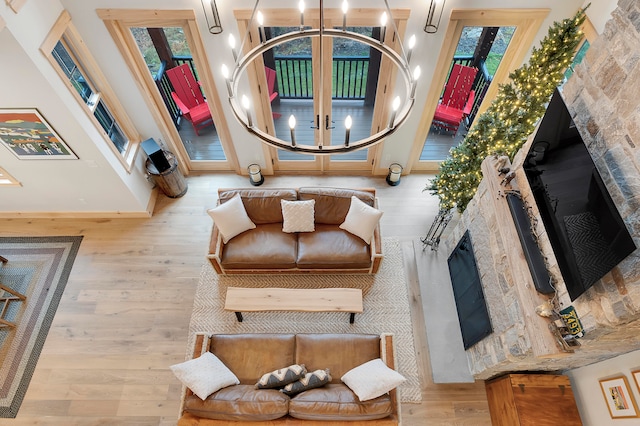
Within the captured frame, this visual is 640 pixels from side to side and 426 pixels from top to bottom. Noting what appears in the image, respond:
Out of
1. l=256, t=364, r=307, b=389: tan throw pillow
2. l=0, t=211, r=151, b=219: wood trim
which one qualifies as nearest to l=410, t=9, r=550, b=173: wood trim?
l=256, t=364, r=307, b=389: tan throw pillow

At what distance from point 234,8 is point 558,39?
9.97ft

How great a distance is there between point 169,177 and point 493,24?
4.43 metres

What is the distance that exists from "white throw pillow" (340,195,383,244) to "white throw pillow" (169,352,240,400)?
199 centimetres

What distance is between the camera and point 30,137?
387 centimetres

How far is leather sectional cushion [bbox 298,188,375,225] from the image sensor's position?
4254mm

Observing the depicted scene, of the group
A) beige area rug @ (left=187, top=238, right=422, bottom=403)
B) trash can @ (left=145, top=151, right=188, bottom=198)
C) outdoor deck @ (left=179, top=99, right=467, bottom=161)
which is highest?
outdoor deck @ (left=179, top=99, right=467, bottom=161)

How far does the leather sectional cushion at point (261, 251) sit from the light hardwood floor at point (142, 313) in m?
0.75

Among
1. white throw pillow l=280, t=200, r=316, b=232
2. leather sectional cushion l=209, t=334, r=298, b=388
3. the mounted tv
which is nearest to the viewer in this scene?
the mounted tv

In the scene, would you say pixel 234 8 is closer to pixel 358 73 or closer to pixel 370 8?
pixel 370 8

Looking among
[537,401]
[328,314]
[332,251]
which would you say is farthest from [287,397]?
[537,401]

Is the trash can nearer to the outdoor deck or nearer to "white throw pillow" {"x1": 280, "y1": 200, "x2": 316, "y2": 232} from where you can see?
the outdoor deck

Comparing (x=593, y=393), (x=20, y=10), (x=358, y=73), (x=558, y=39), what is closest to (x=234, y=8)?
(x=20, y=10)

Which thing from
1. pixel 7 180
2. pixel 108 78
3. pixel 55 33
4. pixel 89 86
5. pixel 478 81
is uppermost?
pixel 478 81

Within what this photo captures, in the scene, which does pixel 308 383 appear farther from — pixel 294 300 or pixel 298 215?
pixel 298 215
